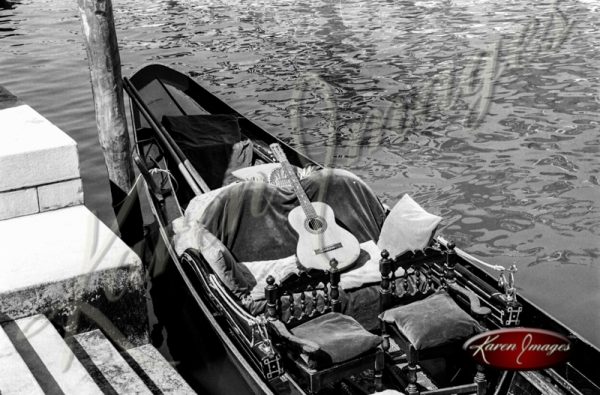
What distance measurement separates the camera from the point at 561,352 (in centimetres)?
245

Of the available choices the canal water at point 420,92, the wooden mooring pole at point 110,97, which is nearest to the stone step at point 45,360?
the wooden mooring pole at point 110,97

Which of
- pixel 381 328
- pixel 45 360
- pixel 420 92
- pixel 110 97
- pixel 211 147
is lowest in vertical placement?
pixel 420 92

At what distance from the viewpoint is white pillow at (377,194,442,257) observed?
5.11 m

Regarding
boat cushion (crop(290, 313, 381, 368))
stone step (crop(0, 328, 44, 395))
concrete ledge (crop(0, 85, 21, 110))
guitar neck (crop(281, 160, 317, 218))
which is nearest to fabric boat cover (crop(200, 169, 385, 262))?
guitar neck (crop(281, 160, 317, 218))

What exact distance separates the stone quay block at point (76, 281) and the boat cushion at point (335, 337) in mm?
1000

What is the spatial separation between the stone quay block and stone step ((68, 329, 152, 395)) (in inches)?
2.7

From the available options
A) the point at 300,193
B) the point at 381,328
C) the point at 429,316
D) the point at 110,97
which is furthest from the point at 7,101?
the point at 429,316

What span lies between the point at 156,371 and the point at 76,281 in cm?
66

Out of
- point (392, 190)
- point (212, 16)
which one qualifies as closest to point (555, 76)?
point (392, 190)

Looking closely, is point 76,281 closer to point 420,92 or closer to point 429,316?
point 429,316

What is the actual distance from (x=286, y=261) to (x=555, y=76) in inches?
374

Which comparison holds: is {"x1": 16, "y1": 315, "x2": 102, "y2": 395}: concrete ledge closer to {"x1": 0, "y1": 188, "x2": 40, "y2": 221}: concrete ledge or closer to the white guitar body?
{"x1": 0, "y1": 188, "x2": 40, "y2": 221}: concrete ledge

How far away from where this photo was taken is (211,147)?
24.3 ft

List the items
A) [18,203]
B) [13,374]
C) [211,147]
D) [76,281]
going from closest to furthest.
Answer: [13,374], [76,281], [18,203], [211,147]
